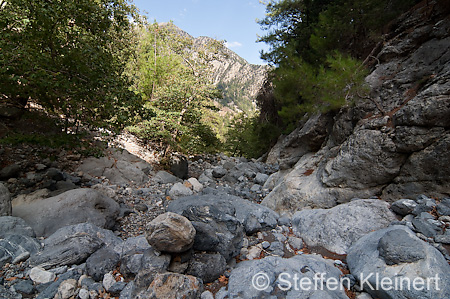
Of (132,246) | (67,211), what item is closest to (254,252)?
(132,246)

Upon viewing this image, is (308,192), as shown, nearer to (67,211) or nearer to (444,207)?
(444,207)

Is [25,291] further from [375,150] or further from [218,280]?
[375,150]

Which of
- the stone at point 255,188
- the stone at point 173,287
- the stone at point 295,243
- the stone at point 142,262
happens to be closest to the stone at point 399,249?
the stone at point 295,243

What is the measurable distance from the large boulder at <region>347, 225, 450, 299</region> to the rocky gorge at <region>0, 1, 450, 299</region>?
0.04 ft

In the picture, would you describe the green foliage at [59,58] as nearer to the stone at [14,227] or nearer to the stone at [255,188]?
the stone at [14,227]

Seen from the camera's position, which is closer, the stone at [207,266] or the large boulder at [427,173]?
the stone at [207,266]

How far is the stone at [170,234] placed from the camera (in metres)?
3.01

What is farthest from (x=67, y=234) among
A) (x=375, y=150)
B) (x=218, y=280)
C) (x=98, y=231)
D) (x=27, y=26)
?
(x=375, y=150)

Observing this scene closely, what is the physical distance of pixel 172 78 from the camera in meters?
12.2

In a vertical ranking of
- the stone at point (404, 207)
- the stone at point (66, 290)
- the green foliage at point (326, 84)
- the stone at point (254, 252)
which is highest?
the green foliage at point (326, 84)

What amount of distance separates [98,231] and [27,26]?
15.5 ft

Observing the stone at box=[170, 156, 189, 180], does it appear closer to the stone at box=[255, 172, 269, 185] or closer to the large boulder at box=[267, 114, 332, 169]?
the stone at box=[255, 172, 269, 185]

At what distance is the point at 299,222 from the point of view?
17.3ft

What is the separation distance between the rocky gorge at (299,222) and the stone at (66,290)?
1cm
